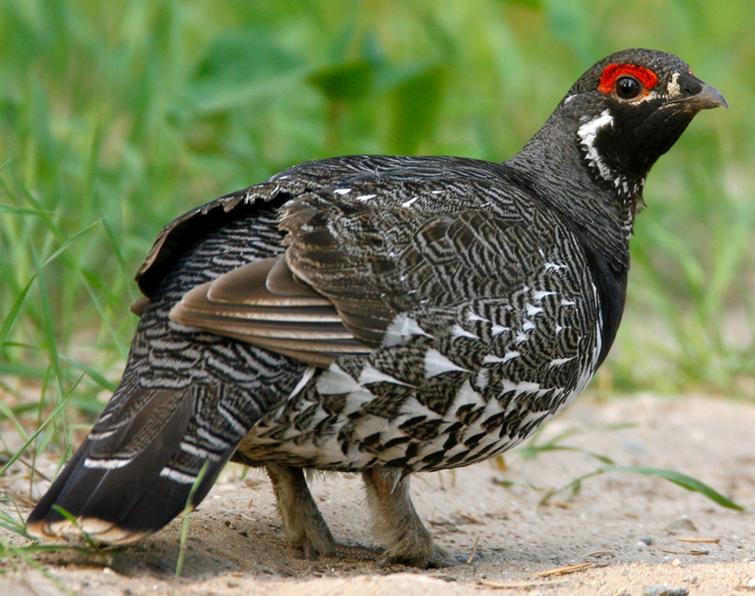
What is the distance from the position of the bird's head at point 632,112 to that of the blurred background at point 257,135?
4.94 ft

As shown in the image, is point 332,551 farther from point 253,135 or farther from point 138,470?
point 253,135

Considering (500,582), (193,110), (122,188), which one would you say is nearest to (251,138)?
(193,110)

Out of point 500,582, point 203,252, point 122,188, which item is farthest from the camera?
point 122,188

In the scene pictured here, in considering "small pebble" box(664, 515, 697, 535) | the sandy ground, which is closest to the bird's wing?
the sandy ground

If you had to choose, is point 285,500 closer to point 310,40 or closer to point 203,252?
point 203,252

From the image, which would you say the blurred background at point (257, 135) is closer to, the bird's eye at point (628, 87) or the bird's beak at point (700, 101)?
the bird's eye at point (628, 87)

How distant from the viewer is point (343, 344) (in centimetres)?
389

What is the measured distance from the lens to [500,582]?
3863 millimetres

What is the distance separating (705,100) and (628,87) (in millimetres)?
329

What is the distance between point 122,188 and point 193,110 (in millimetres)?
728

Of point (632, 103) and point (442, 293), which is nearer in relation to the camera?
A: point (442, 293)

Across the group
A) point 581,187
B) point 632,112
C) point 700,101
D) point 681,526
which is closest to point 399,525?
point 681,526

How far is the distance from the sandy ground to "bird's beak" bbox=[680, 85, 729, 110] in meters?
1.77

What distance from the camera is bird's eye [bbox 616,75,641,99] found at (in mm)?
5066
